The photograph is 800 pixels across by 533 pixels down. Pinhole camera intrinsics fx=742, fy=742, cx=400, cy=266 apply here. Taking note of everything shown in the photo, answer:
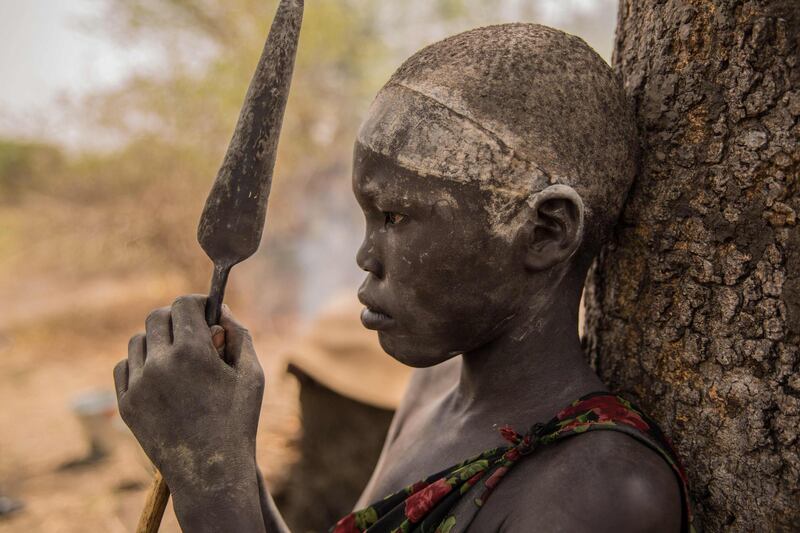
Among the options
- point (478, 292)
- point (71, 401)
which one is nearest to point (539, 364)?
point (478, 292)

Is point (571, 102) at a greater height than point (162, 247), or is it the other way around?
point (571, 102)

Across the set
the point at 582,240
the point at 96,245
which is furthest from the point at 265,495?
the point at 96,245

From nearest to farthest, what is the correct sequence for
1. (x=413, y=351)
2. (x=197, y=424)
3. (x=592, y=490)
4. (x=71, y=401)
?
(x=592, y=490) < (x=197, y=424) < (x=413, y=351) < (x=71, y=401)

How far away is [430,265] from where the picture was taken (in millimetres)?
1351

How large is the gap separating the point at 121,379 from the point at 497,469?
0.73 meters

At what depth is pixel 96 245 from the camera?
909cm

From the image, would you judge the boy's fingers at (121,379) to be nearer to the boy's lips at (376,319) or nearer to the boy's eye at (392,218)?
the boy's lips at (376,319)

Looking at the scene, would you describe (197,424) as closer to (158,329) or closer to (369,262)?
(158,329)

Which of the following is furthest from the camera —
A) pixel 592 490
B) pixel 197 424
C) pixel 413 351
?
pixel 413 351

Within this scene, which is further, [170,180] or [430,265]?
[170,180]

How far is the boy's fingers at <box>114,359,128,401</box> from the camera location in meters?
1.40

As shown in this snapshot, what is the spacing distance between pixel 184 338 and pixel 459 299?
1.67ft

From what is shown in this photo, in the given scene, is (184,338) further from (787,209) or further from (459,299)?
(787,209)

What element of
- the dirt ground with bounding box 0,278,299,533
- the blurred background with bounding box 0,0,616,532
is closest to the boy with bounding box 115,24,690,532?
the dirt ground with bounding box 0,278,299,533
